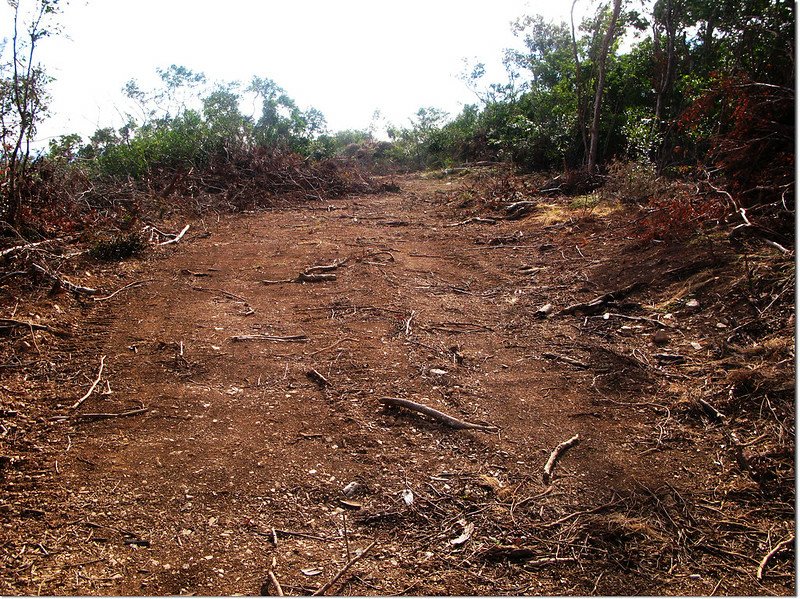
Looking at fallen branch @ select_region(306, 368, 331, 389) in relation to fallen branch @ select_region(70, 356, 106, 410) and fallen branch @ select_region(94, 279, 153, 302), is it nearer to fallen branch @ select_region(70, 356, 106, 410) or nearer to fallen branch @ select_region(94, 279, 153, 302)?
fallen branch @ select_region(70, 356, 106, 410)

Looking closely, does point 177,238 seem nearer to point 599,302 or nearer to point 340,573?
point 599,302

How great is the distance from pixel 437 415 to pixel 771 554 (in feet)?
5.25

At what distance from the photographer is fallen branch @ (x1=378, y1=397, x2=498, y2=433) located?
9.66 feet

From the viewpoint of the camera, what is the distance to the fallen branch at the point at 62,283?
468cm

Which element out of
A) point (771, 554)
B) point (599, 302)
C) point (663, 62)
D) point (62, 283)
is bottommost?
point (771, 554)

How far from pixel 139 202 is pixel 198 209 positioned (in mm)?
1200

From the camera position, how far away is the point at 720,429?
2.78 meters

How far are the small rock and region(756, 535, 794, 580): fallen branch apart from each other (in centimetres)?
184

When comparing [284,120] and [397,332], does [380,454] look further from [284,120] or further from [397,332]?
[284,120]

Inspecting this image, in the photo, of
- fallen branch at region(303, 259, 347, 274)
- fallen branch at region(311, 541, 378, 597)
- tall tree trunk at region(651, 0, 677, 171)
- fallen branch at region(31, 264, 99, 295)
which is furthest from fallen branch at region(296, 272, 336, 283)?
tall tree trunk at region(651, 0, 677, 171)

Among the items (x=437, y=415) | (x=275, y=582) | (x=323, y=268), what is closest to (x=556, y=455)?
(x=437, y=415)

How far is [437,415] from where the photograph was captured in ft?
9.92

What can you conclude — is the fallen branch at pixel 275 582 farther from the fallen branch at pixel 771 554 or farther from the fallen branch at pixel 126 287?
the fallen branch at pixel 126 287

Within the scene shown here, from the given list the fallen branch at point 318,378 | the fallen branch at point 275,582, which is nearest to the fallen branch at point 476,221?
the fallen branch at point 318,378
